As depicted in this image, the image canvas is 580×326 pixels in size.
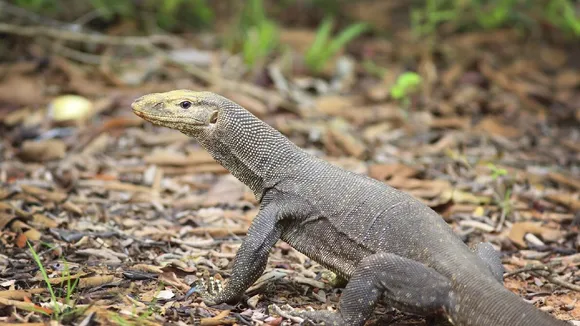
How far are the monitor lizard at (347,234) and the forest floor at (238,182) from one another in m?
0.53

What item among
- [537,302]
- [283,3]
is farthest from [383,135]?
[283,3]

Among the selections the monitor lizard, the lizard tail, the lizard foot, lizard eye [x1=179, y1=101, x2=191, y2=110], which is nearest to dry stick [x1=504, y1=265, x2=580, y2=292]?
the monitor lizard

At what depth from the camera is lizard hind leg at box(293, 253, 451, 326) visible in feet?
16.2

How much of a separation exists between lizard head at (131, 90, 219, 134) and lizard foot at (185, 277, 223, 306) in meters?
1.32

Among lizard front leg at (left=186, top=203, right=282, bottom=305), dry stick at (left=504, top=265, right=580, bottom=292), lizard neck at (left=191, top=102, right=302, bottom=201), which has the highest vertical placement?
lizard neck at (left=191, top=102, right=302, bottom=201)

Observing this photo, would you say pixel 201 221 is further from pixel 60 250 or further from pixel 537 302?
pixel 537 302

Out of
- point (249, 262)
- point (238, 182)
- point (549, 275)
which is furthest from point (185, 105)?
point (549, 275)

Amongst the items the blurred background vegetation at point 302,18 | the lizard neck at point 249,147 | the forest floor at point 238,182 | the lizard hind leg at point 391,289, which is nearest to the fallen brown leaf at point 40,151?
the forest floor at point 238,182

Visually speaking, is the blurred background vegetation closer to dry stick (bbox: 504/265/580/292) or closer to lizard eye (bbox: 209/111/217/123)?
lizard eye (bbox: 209/111/217/123)

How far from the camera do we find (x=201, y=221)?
24.3ft

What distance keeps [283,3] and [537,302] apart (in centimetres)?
1093

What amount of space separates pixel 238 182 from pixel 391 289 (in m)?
3.87

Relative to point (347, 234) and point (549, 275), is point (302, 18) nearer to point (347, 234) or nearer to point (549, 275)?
point (549, 275)

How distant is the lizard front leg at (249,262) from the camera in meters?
5.52
